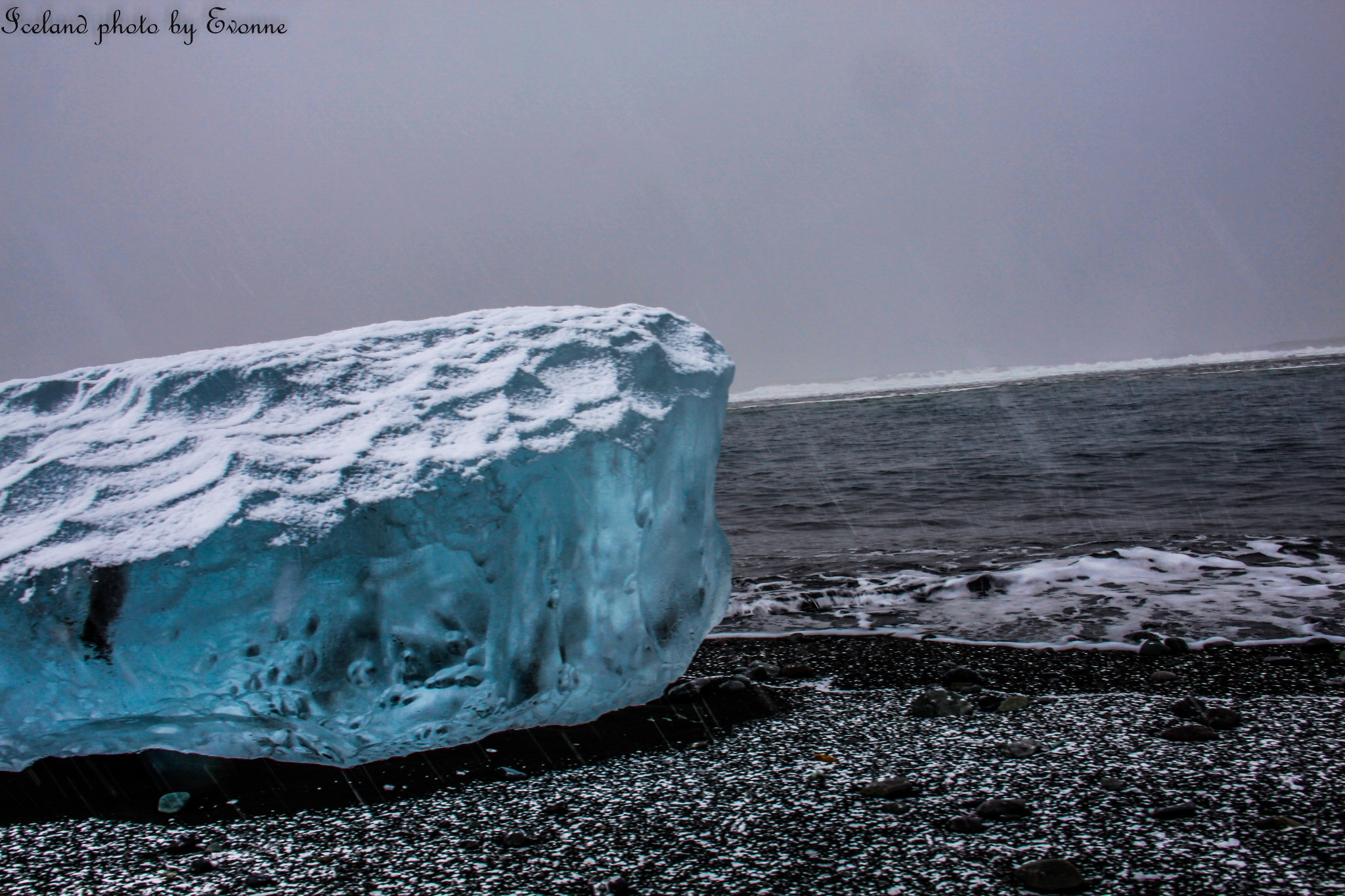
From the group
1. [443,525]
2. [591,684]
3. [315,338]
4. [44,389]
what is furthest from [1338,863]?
[44,389]

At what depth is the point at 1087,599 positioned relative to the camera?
17.6ft

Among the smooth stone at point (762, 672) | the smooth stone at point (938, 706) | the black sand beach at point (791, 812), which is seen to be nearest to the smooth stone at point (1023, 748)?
the black sand beach at point (791, 812)

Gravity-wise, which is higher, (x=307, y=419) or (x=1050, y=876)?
(x=307, y=419)

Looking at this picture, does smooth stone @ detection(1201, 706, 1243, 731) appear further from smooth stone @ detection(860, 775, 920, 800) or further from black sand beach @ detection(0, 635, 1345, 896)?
smooth stone @ detection(860, 775, 920, 800)

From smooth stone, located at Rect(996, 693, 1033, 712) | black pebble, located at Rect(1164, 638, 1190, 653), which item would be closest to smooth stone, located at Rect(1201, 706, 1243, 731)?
smooth stone, located at Rect(996, 693, 1033, 712)

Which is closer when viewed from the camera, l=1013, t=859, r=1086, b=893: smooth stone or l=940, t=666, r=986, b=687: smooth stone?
l=1013, t=859, r=1086, b=893: smooth stone

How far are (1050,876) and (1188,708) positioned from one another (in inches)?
61.3

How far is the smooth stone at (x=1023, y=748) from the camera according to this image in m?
2.76

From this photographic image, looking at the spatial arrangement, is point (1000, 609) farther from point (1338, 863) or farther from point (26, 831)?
point (26, 831)

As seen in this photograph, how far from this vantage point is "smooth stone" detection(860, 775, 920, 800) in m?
2.47

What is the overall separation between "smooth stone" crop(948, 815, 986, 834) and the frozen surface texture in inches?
57.2

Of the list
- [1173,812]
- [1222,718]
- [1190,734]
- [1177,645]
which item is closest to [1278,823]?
[1173,812]

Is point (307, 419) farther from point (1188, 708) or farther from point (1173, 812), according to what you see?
point (1188, 708)

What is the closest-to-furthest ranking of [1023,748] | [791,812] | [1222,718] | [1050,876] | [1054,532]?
[1050,876] → [791,812] → [1023,748] → [1222,718] → [1054,532]
